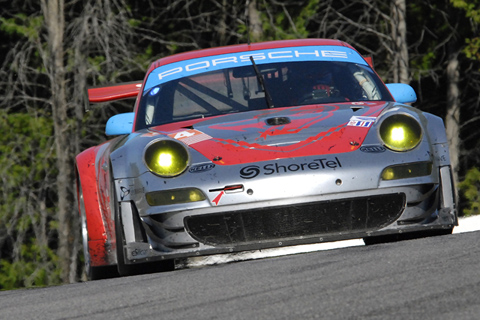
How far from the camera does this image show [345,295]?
11.6ft

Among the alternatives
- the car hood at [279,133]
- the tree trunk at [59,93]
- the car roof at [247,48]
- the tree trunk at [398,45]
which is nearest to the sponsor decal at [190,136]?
the car hood at [279,133]

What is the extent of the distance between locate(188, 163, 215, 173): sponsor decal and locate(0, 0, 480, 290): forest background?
10.6 meters

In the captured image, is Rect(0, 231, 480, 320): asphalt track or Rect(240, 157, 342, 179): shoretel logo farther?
Rect(240, 157, 342, 179): shoretel logo

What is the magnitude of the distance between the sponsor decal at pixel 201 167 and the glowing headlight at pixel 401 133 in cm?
90

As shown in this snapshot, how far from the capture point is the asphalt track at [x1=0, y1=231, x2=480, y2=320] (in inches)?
131

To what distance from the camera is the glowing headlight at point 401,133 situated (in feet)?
16.0

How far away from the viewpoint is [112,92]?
27.1 ft

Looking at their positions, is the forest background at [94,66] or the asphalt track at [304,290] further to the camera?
the forest background at [94,66]

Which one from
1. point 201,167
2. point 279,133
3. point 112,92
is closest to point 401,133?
point 279,133

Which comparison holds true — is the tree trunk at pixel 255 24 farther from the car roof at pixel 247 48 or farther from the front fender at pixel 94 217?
the front fender at pixel 94 217

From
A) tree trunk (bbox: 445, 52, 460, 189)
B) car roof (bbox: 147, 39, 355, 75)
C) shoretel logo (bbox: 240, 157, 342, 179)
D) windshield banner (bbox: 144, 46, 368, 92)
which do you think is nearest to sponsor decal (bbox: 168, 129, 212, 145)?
shoretel logo (bbox: 240, 157, 342, 179)

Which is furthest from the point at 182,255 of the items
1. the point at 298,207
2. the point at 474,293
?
the point at 474,293

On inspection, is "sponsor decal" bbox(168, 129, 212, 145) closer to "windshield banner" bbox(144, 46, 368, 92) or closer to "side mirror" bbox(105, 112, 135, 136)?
"side mirror" bbox(105, 112, 135, 136)

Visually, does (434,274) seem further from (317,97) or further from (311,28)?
(311,28)
